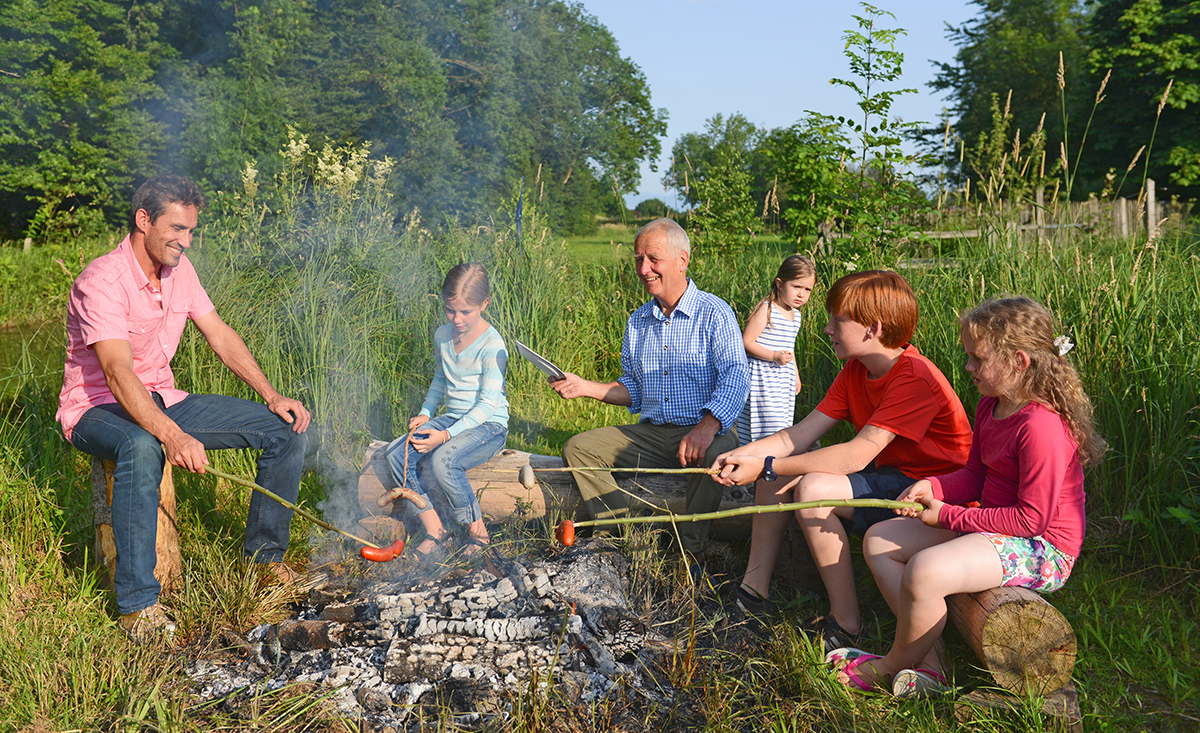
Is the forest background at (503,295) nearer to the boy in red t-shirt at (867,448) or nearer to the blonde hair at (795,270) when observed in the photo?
the boy in red t-shirt at (867,448)

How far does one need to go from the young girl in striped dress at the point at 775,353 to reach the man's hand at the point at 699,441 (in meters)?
0.71

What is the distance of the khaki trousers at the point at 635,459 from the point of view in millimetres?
3540

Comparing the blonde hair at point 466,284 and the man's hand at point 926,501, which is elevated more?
the blonde hair at point 466,284

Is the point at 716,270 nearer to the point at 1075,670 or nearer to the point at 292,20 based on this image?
the point at 1075,670

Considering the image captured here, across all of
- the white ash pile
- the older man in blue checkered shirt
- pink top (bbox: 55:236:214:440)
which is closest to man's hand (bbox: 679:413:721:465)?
the older man in blue checkered shirt

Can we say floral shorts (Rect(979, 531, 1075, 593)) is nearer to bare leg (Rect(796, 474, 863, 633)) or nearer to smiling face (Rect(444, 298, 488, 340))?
bare leg (Rect(796, 474, 863, 633))

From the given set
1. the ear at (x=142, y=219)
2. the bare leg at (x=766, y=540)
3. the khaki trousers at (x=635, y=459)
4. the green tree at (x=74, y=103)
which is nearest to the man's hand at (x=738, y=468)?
the bare leg at (x=766, y=540)

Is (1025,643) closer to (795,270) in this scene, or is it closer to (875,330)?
(875,330)

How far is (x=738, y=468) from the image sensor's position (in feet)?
9.99

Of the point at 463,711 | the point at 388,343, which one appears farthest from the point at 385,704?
the point at 388,343

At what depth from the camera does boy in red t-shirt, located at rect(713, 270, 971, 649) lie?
289cm

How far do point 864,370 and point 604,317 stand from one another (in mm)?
3982

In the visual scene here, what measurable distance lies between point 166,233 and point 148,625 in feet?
5.10

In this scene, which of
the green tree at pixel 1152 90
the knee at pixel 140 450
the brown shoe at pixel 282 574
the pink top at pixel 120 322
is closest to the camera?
the knee at pixel 140 450
